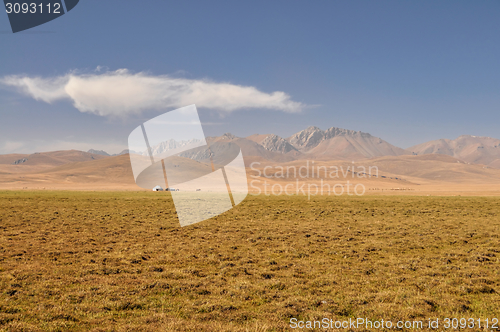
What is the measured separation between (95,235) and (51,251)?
5.71 meters

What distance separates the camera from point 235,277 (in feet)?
41.6

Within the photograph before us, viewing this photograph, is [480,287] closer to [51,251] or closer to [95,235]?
[51,251]

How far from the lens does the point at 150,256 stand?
1623 cm

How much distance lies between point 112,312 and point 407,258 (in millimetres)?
14438

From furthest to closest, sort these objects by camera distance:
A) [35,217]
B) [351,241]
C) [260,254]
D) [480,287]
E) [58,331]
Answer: [35,217], [351,241], [260,254], [480,287], [58,331]

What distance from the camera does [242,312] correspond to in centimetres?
896

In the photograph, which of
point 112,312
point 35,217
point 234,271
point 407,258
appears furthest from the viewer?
point 35,217

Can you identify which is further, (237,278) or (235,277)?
(235,277)

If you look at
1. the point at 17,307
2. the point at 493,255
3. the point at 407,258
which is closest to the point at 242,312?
the point at 17,307

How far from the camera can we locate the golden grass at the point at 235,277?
8.76 meters

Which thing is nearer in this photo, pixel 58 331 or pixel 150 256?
pixel 58 331

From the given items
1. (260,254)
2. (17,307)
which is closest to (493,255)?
(260,254)

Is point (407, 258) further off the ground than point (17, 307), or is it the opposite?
point (17, 307)

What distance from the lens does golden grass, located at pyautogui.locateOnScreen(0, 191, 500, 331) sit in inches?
345
